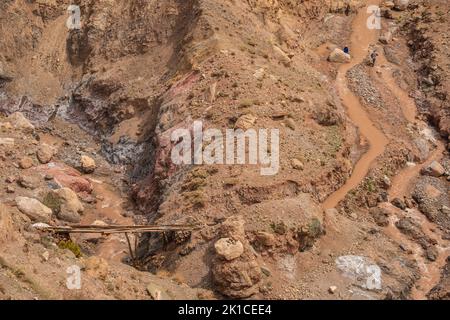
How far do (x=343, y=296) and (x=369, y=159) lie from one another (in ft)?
37.6

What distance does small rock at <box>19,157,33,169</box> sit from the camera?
28.3 meters

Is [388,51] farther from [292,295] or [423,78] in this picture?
[292,295]

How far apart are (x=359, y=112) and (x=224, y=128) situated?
11.4 meters

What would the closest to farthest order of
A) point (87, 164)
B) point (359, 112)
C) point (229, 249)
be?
point (229, 249), point (87, 164), point (359, 112)

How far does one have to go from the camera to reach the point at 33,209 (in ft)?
75.3

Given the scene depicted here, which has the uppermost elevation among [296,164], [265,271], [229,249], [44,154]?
[44,154]

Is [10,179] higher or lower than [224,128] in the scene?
lower

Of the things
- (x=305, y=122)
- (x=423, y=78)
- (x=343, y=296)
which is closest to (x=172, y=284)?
(x=343, y=296)

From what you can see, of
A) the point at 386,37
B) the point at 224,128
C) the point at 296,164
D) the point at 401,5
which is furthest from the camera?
the point at 401,5

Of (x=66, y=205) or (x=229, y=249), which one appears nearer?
(x=229, y=249)

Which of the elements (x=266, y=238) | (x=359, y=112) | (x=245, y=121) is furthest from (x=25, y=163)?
(x=359, y=112)

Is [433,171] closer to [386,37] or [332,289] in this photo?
[332,289]

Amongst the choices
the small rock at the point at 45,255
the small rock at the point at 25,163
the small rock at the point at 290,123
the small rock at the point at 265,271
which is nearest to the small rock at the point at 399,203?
the small rock at the point at 290,123

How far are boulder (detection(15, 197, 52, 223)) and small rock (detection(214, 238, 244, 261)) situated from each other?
A: 27.3ft
